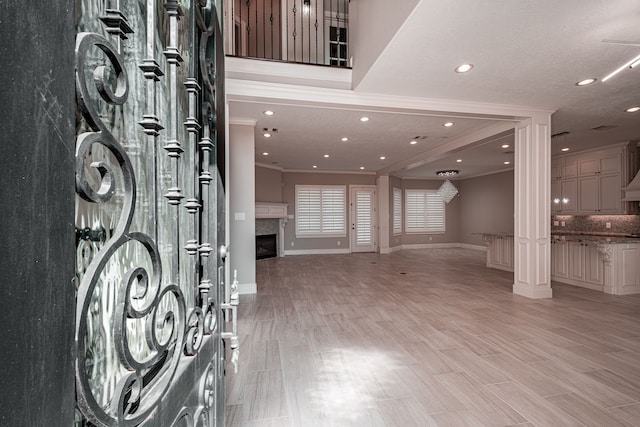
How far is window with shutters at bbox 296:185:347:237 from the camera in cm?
998

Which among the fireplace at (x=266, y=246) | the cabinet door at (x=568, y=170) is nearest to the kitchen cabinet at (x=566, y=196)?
the cabinet door at (x=568, y=170)

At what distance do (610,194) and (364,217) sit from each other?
6.20 m

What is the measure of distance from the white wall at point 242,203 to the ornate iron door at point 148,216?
3.82 m

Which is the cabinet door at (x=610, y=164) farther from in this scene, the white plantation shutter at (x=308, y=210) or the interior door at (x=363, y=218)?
the white plantation shutter at (x=308, y=210)

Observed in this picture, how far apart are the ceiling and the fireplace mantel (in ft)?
6.00

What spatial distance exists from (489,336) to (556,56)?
2852 mm

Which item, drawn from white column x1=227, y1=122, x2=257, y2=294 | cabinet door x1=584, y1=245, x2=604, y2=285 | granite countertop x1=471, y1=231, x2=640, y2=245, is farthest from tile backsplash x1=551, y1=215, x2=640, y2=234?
white column x1=227, y1=122, x2=257, y2=294

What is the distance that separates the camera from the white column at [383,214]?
33.3 ft

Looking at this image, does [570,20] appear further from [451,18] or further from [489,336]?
[489,336]

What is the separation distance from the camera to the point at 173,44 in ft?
2.33

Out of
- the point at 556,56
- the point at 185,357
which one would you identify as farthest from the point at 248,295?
the point at 556,56

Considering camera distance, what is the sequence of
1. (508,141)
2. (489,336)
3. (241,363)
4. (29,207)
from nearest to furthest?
(29,207) < (241,363) < (489,336) < (508,141)

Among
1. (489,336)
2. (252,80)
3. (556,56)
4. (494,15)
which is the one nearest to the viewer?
(494,15)

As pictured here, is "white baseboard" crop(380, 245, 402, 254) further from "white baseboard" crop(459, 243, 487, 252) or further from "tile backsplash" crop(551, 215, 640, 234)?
"tile backsplash" crop(551, 215, 640, 234)
